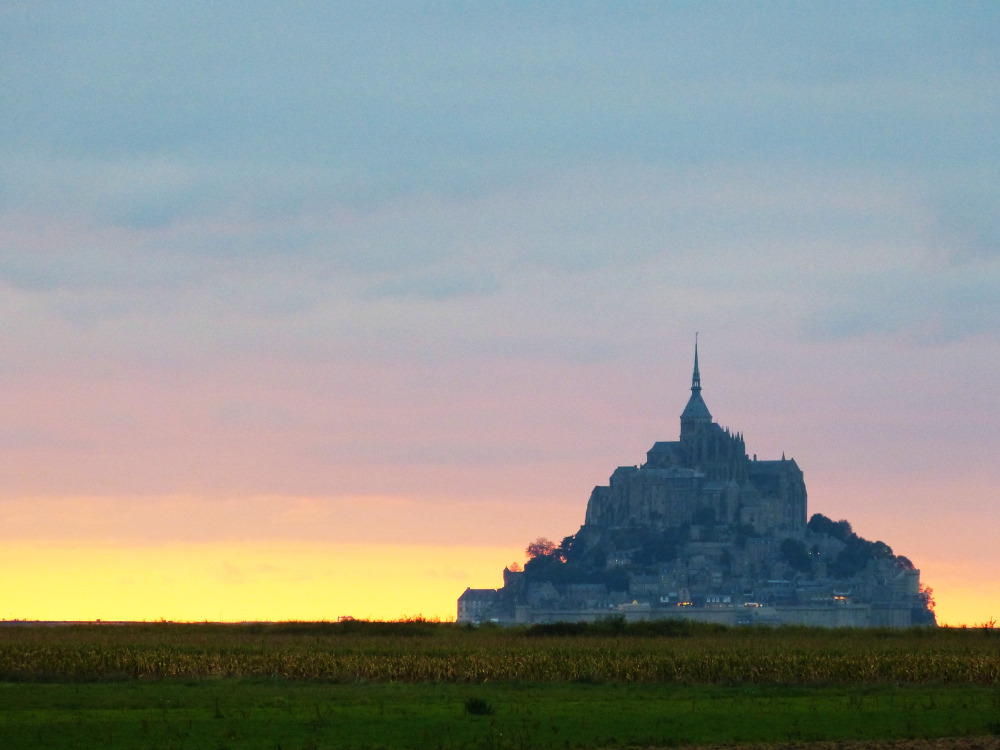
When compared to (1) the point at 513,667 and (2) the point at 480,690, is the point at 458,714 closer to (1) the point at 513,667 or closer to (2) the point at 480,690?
(2) the point at 480,690

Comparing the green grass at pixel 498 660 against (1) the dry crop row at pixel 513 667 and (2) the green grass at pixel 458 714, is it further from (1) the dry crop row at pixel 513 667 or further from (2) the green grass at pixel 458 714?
(2) the green grass at pixel 458 714

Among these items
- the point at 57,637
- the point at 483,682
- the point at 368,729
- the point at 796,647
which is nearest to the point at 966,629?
the point at 796,647

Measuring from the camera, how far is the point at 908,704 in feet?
139

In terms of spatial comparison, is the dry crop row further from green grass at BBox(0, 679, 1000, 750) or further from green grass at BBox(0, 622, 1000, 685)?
green grass at BBox(0, 679, 1000, 750)

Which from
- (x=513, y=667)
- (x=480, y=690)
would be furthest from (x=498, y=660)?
(x=480, y=690)

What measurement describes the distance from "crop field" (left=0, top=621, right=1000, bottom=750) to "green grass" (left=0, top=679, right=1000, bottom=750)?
0.08 meters

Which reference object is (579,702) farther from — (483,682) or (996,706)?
(996,706)

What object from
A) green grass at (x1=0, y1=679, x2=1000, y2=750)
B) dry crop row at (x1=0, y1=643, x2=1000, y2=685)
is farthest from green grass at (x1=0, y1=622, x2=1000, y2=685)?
green grass at (x1=0, y1=679, x2=1000, y2=750)

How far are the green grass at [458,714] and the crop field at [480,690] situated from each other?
0.08m

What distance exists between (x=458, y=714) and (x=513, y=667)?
37.2ft

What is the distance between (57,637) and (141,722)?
28.4 metres

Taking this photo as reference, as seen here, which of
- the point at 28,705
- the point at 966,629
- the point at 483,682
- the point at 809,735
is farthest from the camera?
the point at 966,629

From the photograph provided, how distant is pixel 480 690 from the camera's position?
45.7m

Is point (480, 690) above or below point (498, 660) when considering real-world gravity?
below
